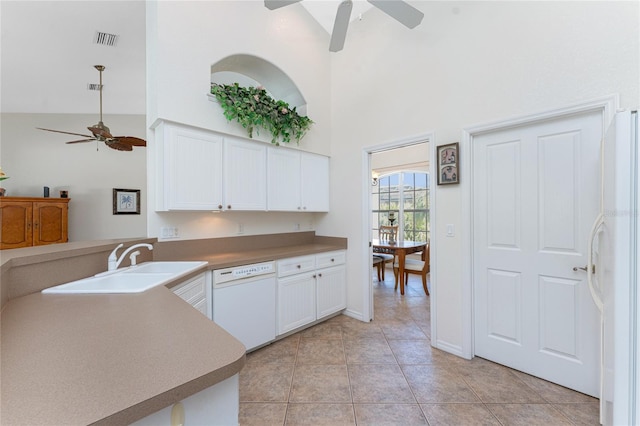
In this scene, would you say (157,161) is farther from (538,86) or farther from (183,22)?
(538,86)

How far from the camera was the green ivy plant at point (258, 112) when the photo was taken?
2.48m

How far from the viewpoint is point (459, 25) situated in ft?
7.95

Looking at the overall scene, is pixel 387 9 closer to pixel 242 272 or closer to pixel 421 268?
pixel 242 272

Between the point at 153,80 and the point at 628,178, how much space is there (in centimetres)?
311

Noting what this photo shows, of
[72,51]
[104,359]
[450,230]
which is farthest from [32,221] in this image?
[450,230]

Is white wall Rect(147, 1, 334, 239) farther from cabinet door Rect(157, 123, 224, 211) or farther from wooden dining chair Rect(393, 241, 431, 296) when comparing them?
wooden dining chair Rect(393, 241, 431, 296)

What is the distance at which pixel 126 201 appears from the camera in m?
5.16

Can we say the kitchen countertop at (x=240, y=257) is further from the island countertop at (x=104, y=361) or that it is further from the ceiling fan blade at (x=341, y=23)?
the ceiling fan blade at (x=341, y=23)

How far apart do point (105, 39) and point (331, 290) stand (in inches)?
150

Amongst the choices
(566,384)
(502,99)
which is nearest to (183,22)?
(502,99)

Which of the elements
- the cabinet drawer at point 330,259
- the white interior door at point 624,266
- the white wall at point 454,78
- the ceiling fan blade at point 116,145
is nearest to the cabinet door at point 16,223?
the ceiling fan blade at point 116,145

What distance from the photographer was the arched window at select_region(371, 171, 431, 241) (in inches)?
226

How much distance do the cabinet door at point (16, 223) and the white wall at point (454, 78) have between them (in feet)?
15.6

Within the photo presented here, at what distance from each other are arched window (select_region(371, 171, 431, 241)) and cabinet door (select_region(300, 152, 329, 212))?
228 cm
